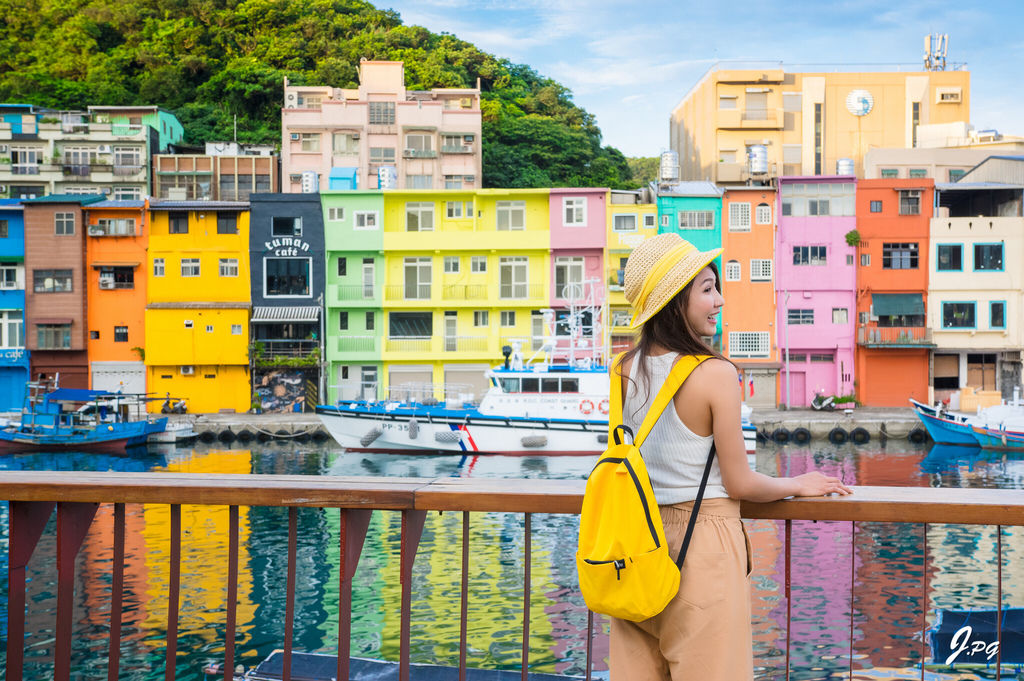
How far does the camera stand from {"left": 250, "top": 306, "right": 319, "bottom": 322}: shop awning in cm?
3547

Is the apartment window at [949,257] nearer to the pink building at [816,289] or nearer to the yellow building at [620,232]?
the pink building at [816,289]

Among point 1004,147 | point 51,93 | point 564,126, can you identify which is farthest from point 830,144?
point 51,93

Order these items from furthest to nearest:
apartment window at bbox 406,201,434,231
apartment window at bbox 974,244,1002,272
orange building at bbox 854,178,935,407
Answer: apartment window at bbox 406,201,434,231, orange building at bbox 854,178,935,407, apartment window at bbox 974,244,1002,272

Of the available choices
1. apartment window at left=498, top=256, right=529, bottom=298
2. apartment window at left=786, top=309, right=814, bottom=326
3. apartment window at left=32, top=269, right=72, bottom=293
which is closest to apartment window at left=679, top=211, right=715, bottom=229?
apartment window at left=786, top=309, right=814, bottom=326

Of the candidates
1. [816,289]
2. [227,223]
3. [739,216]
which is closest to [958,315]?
[816,289]

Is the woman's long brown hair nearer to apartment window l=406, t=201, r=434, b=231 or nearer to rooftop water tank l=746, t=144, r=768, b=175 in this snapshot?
apartment window l=406, t=201, r=434, b=231

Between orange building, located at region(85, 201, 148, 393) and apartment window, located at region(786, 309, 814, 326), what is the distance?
24.5 m

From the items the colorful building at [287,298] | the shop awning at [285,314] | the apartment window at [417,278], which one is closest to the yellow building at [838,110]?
the apartment window at [417,278]

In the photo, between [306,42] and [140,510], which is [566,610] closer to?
[140,510]

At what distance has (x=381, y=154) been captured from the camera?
42.9 m

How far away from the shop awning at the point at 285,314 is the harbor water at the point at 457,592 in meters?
14.2

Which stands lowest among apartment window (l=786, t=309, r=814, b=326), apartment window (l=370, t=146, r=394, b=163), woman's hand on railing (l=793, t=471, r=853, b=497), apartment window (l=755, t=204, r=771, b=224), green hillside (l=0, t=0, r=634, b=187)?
woman's hand on railing (l=793, t=471, r=853, b=497)

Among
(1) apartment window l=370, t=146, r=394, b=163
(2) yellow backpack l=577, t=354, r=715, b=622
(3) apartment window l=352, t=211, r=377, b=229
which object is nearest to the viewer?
(2) yellow backpack l=577, t=354, r=715, b=622

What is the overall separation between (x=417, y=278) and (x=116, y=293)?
11384 millimetres
